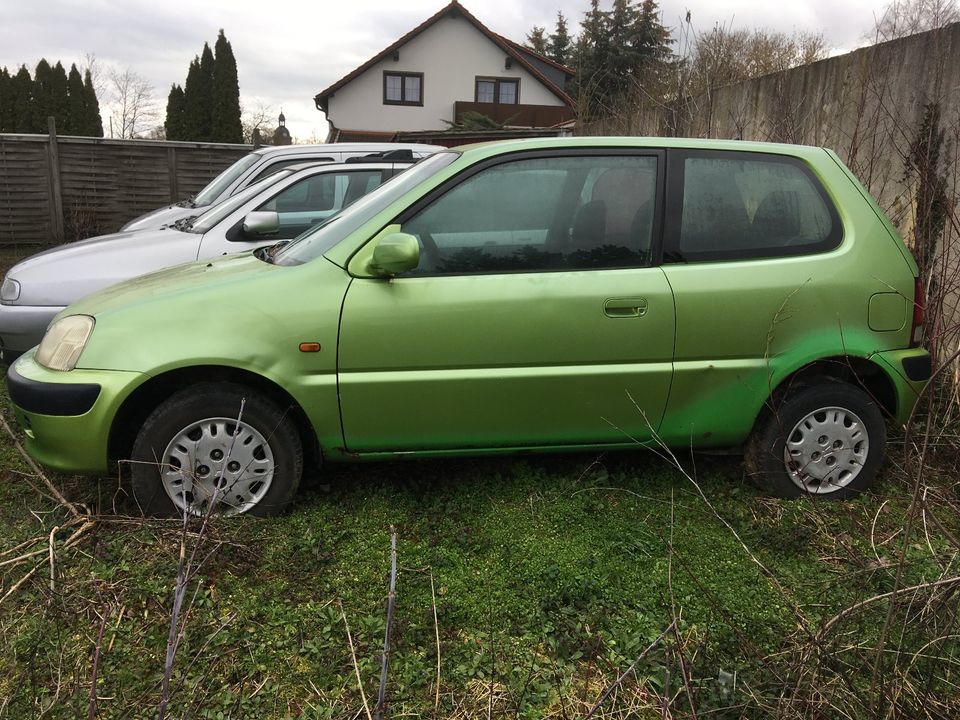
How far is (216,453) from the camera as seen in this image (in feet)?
10.8

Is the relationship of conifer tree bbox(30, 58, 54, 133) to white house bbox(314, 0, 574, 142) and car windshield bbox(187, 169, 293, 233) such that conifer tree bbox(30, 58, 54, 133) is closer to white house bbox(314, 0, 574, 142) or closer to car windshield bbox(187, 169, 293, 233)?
white house bbox(314, 0, 574, 142)

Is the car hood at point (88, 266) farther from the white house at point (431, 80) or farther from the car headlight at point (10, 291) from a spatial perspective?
the white house at point (431, 80)

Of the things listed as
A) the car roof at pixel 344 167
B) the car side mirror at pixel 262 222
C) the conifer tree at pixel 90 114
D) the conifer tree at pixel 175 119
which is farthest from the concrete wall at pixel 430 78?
the car side mirror at pixel 262 222

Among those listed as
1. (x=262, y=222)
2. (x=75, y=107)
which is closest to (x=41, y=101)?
(x=75, y=107)

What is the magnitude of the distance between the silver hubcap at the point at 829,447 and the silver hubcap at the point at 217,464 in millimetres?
2462

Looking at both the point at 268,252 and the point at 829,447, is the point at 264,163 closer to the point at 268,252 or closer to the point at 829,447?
the point at 268,252

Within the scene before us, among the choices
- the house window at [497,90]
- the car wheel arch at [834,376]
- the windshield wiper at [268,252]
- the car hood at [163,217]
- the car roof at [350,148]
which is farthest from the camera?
the house window at [497,90]

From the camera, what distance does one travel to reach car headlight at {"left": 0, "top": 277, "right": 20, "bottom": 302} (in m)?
5.06

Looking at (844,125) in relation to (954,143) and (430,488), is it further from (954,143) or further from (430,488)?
(430,488)

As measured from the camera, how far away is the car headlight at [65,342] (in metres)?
3.24

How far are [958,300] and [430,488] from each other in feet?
11.4

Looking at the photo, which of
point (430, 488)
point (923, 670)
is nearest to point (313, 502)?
point (430, 488)

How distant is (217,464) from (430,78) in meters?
32.6

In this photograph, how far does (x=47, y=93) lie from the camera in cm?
2723
